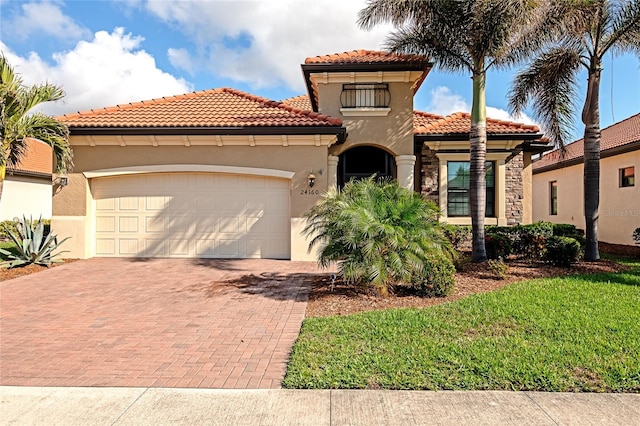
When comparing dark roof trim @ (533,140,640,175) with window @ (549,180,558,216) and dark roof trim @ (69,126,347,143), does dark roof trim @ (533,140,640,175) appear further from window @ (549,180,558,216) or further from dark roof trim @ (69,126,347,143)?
dark roof trim @ (69,126,347,143)

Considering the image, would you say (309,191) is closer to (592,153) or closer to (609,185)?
(592,153)

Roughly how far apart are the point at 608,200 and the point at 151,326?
17.4 metres

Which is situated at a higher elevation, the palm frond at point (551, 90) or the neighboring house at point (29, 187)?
the palm frond at point (551, 90)

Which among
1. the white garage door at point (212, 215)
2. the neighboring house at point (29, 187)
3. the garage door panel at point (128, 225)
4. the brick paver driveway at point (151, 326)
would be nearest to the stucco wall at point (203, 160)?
the white garage door at point (212, 215)

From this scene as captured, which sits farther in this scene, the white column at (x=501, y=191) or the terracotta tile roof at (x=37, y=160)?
the terracotta tile roof at (x=37, y=160)

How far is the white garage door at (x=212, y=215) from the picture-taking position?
1253cm

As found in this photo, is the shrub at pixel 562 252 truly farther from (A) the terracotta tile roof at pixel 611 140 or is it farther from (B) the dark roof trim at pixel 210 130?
(B) the dark roof trim at pixel 210 130

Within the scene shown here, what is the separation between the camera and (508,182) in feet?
49.8

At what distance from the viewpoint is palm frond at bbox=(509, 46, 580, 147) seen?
11773 mm

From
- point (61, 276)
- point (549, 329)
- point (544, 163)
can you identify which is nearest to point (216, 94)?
point (61, 276)

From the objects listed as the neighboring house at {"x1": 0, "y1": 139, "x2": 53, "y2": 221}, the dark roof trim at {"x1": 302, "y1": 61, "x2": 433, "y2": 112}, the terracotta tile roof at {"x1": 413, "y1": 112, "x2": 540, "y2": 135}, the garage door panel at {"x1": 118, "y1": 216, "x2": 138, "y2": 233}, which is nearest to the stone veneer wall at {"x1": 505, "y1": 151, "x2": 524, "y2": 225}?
the terracotta tile roof at {"x1": 413, "y1": 112, "x2": 540, "y2": 135}

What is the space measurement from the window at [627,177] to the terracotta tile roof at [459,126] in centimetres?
392

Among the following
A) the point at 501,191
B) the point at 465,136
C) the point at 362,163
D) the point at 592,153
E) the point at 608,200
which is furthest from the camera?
the point at 608,200

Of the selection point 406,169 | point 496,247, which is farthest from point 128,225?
Result: point 496,247
